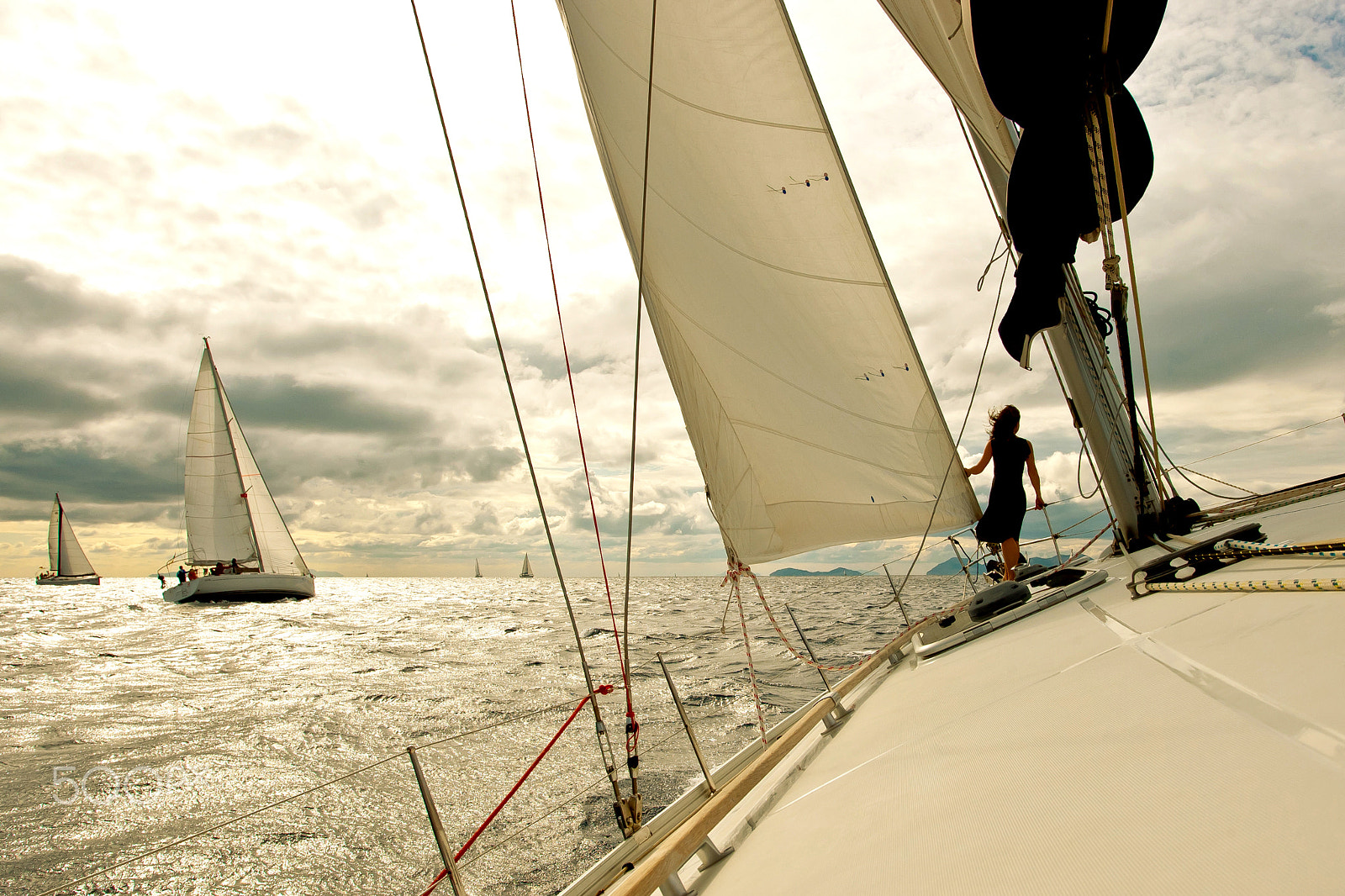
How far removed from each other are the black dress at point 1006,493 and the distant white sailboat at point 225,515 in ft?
78.7

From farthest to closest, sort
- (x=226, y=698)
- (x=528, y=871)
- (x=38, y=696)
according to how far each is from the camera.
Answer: (x=38, y=696)
(x=226, y=698)
(x=528, y=871)

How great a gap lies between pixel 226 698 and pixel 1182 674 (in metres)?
8.07

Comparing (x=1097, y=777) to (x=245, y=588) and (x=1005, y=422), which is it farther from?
(x=245, y=588)

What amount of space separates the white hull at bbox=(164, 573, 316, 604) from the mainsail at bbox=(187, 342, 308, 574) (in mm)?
878

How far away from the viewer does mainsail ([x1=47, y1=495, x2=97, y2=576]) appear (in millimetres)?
40969

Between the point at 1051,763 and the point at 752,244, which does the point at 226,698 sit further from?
the point at 1051,763

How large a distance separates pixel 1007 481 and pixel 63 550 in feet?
193

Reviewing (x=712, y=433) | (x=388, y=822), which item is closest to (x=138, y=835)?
(x=388, y=822)

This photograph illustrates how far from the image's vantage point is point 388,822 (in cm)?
310

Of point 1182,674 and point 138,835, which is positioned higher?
point 1182,674

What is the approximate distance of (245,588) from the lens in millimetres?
21672

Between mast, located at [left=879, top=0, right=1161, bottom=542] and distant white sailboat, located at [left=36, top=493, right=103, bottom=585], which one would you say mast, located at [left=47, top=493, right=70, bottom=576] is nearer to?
distant white sailboat, located at [left=36, top=493, right=103, bottom=585]

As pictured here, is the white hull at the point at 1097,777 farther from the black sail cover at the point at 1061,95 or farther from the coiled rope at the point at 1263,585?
the black sail cover at the point at 1061,95

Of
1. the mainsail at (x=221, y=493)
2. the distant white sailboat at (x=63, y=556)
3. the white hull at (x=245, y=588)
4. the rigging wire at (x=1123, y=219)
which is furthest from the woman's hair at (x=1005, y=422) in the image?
the distant white sailboat at (x=63, y=556)
